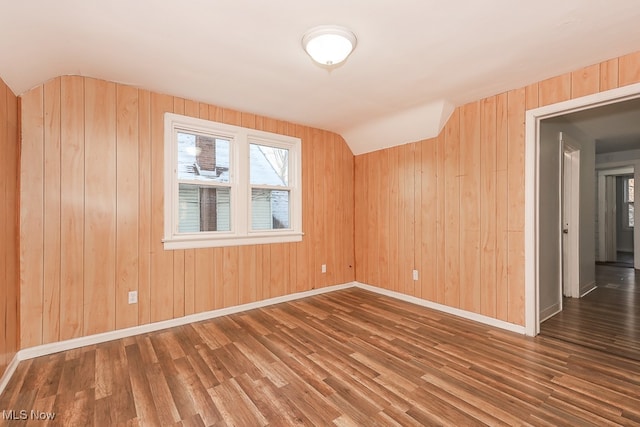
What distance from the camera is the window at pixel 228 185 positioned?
308 centimetres

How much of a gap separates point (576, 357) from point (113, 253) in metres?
4.09

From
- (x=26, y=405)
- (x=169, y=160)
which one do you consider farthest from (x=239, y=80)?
(x=26, y=405)

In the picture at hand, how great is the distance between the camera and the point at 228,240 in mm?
3395

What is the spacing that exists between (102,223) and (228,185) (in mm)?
1283

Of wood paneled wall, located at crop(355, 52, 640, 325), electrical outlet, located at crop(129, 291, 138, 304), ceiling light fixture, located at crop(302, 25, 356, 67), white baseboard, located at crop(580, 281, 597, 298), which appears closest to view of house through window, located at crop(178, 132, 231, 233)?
electrical outlet, located at crop(129, 291, 138, 304)

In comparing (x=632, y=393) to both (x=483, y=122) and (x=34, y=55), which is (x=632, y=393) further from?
(x=34, y=55)

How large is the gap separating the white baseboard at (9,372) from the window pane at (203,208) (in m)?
1.55

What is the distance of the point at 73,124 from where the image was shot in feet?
8.31

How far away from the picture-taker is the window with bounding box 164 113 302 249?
3.08m

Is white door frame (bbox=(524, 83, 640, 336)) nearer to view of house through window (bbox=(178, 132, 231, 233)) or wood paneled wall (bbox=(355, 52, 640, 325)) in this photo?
wood paneled wall (bbox=(355, 52, 640, 325))

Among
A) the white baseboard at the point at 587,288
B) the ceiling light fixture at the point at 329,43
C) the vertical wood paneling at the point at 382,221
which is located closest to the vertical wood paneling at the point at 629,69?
the ceiling light fixture at the point at 329,43

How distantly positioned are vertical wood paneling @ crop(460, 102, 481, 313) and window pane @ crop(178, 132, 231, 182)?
9.07 ft

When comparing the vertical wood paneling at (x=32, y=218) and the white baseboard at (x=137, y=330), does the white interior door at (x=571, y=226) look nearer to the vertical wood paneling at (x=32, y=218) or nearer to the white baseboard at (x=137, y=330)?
the white baseboard at (x=137, y=330)

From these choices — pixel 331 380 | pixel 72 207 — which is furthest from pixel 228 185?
pixel 331 380
